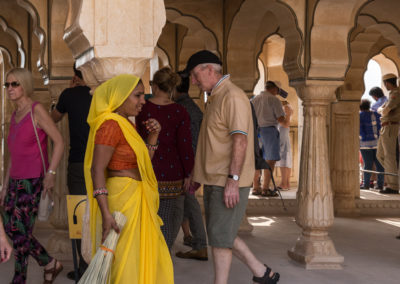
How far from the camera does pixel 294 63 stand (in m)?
5.50

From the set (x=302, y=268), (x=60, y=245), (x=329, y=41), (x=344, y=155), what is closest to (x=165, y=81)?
(x=329, y=41)

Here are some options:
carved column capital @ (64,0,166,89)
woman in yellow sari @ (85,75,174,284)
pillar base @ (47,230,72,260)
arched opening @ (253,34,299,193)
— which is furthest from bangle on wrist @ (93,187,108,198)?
arched opening @ (253,34,299,193)

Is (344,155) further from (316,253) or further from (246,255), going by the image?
(246,255)

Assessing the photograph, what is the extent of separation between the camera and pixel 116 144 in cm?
306

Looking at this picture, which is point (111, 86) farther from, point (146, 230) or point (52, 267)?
point (52, 267)

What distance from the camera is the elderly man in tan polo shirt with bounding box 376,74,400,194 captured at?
9086 mm

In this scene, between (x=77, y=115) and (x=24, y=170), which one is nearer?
(x=24, y=170)

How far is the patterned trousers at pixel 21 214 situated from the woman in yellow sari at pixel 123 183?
37.0 inches

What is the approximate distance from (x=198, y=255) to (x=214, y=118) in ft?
6.51

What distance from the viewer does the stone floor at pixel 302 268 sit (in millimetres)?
4855

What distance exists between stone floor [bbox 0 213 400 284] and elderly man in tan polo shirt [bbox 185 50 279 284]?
1.05 meters

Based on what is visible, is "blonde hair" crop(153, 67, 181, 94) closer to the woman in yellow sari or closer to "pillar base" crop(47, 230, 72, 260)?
the woman in yellow sari

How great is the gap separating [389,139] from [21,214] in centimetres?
764

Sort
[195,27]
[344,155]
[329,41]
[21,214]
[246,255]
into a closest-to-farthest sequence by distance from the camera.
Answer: [21,214] → [246,255] → [329,41] → [195,27] → [344,155]
